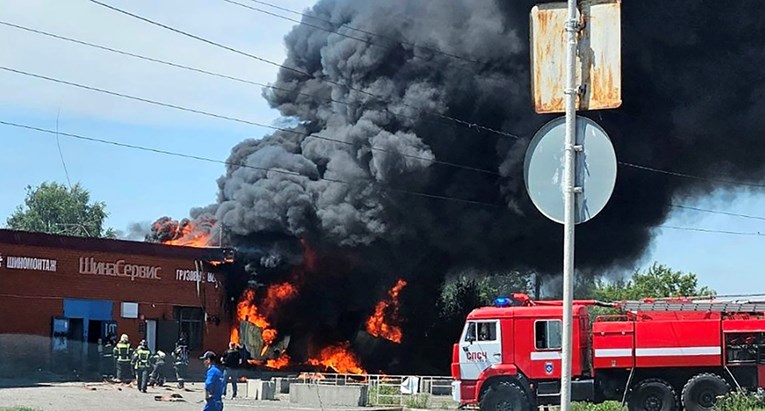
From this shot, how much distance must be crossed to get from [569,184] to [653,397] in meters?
15.8

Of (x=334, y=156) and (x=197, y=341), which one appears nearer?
(x=197, y=341)

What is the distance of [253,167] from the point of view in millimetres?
42844

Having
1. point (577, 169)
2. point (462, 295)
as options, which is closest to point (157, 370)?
point (462, 295)

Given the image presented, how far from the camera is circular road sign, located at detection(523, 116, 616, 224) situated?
6664mm

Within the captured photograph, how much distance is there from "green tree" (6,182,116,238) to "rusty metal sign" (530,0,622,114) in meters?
88.5

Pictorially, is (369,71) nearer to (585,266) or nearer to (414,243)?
(414,243)

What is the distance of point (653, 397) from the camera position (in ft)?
69.8

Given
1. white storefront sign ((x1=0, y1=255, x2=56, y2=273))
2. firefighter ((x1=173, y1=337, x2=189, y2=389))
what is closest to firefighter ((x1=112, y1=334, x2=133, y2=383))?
firefighter ((x1=173, y1=337, x2=189, y2=389))

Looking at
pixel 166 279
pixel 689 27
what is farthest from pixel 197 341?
pixel 689 27

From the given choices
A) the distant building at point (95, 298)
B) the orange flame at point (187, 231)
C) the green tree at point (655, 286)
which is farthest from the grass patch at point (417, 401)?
the green tree at point (655, 286)

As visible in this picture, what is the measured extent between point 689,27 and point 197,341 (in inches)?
817

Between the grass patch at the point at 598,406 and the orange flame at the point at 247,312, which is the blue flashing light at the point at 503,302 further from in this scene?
the orange flame at the point at 247,312

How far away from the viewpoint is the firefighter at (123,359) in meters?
28.1

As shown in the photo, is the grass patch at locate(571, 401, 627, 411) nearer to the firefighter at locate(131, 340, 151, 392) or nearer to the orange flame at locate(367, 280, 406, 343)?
the firefighter at locate(131, 340, 151, 392)
